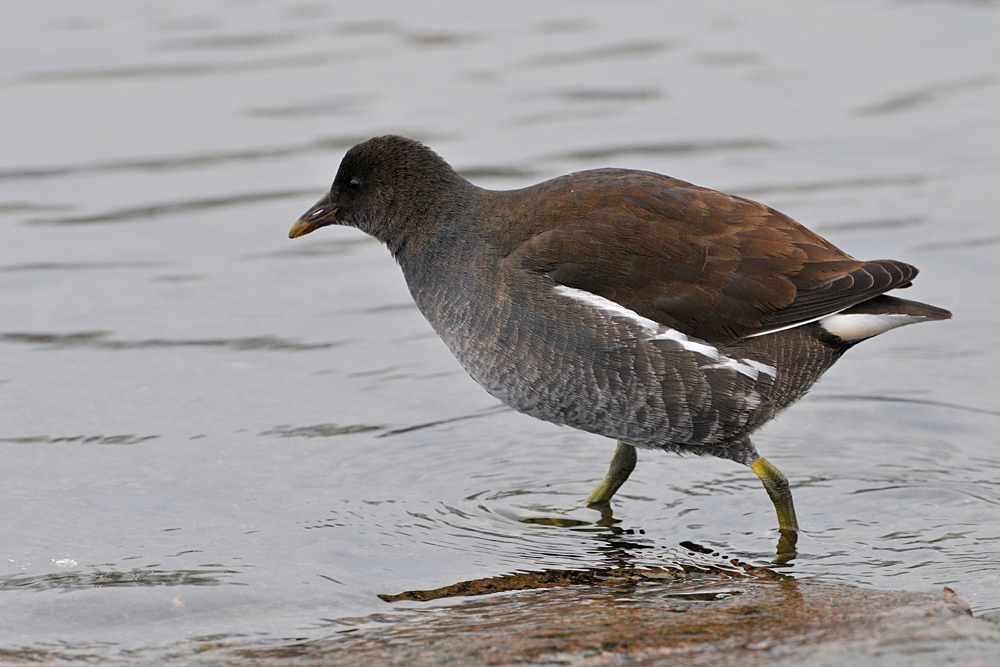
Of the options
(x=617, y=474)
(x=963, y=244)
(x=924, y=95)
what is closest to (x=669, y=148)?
(x=963, y=244)

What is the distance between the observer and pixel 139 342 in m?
7.65

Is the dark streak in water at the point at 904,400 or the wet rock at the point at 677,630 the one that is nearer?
the wet rock at the point at 677,630

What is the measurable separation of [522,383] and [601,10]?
28.3 feet

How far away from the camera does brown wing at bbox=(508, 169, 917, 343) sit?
17.5ft

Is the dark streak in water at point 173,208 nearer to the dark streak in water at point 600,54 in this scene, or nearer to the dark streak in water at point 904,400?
the dark streak in water at point 600,54

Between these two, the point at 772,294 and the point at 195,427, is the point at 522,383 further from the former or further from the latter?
the point at 195,427

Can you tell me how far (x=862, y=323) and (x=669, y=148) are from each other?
501 centimetres

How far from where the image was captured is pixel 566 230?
5.41m

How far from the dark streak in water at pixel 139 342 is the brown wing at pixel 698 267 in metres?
2.57

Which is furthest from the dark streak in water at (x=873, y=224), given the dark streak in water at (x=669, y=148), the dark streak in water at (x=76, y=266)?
the dark streak in water at (x=76, y=266)

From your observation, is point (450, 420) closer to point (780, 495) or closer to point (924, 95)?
point (780, 495)

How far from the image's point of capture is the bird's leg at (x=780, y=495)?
5.49m

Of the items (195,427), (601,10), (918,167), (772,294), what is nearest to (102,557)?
(195,427)

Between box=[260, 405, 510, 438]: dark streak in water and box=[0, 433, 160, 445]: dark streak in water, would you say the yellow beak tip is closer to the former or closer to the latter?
box=[260, 405, 510, 438]: dark streak in water
